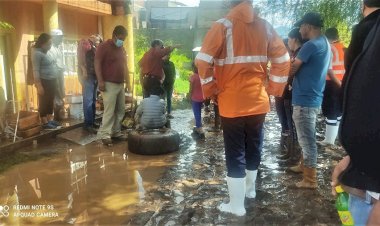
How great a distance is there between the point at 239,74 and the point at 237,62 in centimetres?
12

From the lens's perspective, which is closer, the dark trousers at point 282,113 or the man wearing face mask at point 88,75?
the dark trousers at point 282,113

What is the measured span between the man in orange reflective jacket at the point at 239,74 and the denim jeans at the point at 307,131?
0.75 metres

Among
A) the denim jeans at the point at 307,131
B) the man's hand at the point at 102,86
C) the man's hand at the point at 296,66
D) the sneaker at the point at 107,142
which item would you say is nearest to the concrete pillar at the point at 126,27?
the man's hand at the point at 102,86

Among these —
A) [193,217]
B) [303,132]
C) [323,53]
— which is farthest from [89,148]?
[323,53]

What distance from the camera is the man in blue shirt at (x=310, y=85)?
13.5 feet

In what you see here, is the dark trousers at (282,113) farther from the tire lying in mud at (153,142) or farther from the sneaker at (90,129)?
the sneaker at (90,129)

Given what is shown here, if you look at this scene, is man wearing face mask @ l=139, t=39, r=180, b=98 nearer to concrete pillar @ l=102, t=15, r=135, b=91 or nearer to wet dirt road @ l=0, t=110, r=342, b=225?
wet dirt road @ l=0, t=110, r=342, b=225

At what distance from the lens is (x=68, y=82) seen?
Result: 38.0 feet

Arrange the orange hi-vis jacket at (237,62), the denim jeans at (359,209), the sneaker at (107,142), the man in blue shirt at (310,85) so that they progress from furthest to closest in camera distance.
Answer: the sneaker at (107,142) → the man in blue shirt at (310,85) → the orange hi-vis jacket at (237,62) → the denim jeans at (359,209)

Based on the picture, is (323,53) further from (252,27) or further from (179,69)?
(179,69)

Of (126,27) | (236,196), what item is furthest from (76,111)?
(236,196)

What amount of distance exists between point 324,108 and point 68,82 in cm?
844

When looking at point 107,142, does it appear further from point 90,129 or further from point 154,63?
point 154,63

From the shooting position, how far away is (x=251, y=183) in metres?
3.92
